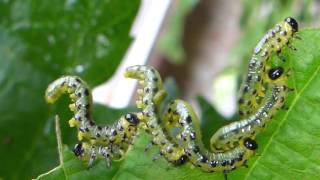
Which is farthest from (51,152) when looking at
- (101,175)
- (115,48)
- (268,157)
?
(268,157)

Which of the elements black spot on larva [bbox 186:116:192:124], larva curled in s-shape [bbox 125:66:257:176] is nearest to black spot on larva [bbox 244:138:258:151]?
larva curled in s-shape [bbox 125:66:257:176]

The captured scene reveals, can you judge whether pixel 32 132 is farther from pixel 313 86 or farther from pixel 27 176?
pixel 313 86

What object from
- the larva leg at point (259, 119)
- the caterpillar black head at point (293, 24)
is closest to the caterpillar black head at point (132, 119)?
the larva leg at point (259, 119)

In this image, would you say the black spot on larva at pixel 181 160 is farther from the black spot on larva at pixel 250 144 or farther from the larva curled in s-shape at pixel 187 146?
the black spot on larva at pixel 250 144

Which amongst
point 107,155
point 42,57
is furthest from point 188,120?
point 42,57

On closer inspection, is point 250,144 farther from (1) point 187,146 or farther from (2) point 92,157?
(2) point 92,157
